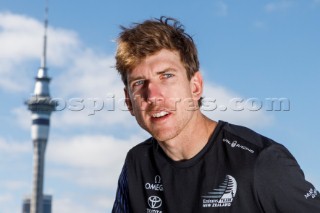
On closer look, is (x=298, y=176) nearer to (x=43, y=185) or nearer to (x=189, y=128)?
(x=189, y=128)

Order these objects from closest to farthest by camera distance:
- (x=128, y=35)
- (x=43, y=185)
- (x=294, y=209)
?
(x=294, y=209) → (x=128, y=35) → (x=43, y=185)

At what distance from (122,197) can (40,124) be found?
155 metres

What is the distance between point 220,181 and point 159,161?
0.73m

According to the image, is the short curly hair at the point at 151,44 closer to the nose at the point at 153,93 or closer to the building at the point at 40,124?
the nose at the point at 153,93

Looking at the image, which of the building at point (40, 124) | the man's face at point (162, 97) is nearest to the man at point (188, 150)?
the man's face at point (162, 97)

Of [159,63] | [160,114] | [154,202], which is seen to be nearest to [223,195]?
[154,202]

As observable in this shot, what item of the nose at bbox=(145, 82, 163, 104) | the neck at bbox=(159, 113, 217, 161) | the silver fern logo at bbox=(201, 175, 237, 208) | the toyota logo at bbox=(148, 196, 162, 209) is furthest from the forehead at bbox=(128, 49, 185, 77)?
the toyota logo at bbox=(148, 196, 162, 209)

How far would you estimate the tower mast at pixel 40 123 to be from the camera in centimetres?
15438

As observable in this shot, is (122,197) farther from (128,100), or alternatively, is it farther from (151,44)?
(151,44)

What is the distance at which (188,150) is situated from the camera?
5930mm

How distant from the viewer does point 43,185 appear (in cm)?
15525

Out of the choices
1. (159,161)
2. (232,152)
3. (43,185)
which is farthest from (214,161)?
(43,185)

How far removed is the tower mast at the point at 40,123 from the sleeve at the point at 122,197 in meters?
150

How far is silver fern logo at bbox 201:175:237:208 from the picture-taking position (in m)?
5.68
